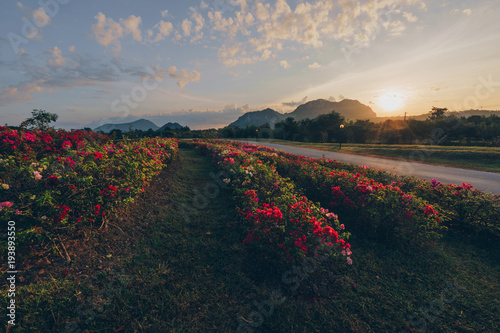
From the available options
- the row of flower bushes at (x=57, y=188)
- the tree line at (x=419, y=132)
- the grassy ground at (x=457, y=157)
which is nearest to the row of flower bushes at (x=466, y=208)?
the row of flower bushes at (x=57, y=188)

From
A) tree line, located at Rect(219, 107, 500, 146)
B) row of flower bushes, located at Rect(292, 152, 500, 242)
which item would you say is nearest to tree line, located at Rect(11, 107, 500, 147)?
tree line, located at Rect(219, 107, 500, 146)

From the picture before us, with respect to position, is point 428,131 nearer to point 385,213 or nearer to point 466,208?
point 466,208

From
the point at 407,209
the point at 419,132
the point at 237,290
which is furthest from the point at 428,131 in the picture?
the point at 237,290

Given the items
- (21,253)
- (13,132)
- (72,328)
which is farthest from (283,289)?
(13,132)

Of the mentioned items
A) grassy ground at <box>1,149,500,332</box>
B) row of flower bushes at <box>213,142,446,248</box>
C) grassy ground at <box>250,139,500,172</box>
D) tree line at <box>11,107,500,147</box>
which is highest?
tree line at <box>11,107,500,147</box>

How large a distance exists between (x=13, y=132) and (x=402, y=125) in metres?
46.9

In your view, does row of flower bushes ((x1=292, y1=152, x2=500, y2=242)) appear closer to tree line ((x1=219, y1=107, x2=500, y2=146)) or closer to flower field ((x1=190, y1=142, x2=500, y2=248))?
flower field ((x1=190, y1=142, x2=500, y2=248))

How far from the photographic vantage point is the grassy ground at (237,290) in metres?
2.66

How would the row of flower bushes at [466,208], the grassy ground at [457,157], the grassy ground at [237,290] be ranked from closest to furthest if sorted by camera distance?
the grassy ground at [237,290], the row of flower bushes at [466,208], the grassy ground at [457,157]

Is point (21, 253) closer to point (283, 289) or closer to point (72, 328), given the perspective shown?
point (72, 328)

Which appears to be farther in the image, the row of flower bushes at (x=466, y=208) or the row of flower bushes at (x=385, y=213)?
the row of flower bushes at (x=466, y=208)

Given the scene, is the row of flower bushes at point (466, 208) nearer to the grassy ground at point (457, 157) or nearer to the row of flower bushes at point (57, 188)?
the row of flower bushes at point (57, 188)

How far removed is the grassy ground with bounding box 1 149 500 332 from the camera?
2.66m

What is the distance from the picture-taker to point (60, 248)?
11.6 feet
